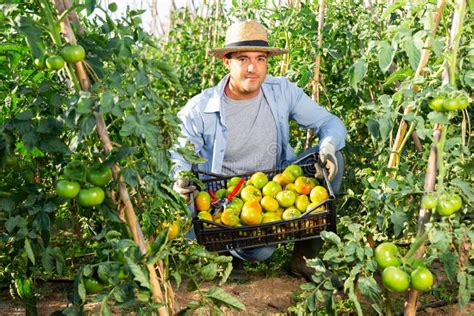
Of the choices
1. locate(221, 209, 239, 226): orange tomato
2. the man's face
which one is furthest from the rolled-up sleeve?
locate(221, 209, 239, 226): orange tomato

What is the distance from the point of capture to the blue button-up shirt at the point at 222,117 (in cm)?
312

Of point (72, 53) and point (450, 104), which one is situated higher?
point (72, 53)

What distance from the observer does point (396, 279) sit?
194cm

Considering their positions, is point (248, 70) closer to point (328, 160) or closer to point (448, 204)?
point (328, 160)

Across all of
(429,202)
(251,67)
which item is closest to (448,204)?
(429,202)

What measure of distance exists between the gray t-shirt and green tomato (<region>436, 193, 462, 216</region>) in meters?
1.42

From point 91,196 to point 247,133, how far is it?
1607mm

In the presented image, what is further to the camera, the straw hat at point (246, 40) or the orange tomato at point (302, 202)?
the straw hat at point (246, 40)

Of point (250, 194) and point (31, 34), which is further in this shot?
point (250, 194)

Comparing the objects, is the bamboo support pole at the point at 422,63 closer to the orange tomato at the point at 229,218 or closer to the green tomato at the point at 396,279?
the green tomato at the point at 396,279

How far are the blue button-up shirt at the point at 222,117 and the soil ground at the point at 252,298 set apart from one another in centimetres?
60

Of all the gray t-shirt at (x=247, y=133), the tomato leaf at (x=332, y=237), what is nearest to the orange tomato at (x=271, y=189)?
the gray t-shirt at (x=247, y=133)

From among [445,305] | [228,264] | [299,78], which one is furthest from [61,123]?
[299,78]

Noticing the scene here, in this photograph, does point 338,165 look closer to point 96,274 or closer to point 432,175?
point 432,175
